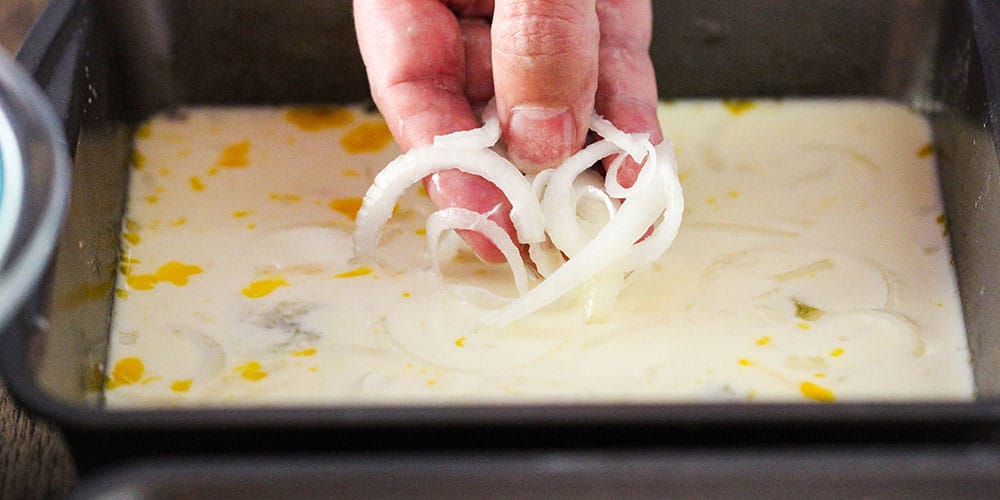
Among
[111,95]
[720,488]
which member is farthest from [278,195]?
[720,488]

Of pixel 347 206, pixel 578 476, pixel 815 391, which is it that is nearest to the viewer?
pixel 578 476

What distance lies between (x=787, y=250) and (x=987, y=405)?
38 centimetres

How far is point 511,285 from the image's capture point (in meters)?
1.16

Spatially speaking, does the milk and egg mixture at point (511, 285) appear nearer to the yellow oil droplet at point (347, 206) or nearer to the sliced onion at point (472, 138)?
the yellow oil droplet at point (347, 206)

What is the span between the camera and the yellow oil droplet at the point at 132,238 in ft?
4.02

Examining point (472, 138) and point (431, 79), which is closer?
point (472, 138)

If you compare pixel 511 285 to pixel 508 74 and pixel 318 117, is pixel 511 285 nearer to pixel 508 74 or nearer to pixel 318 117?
pixel 508 74

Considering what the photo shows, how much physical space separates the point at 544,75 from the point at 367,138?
0.36 m

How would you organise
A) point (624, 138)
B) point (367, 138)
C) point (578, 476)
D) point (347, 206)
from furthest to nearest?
point (367, 138)
point (347, 206)
point (624, 138)
point (578, 476)

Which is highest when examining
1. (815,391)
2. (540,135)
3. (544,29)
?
(544,29)

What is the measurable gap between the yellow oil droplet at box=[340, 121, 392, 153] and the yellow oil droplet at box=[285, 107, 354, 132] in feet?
0.08

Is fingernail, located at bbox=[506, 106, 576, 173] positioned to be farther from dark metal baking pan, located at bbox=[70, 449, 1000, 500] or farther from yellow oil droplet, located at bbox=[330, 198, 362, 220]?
dark metal baking pan, located at bbox=[70, 449, 1000, 500]

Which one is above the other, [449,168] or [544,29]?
[544,29]

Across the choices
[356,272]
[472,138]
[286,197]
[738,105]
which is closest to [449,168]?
[472,138]
